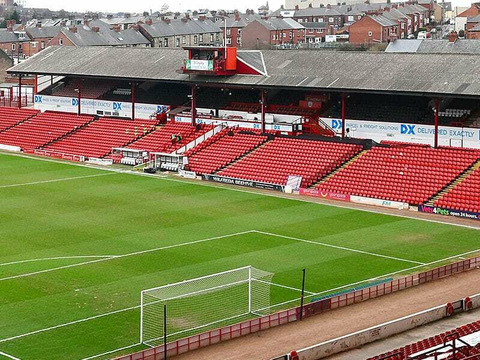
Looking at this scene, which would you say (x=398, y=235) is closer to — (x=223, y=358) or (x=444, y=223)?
(x=444, y=223)

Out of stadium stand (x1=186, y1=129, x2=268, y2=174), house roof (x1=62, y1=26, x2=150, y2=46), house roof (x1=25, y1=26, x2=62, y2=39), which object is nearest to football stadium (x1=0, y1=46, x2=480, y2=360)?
stadium stand (x1=186, y1=129, x2=268, y2=174)

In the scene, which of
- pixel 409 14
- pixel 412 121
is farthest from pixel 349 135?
pixel 409 14

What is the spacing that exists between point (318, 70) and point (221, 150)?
9240 mm

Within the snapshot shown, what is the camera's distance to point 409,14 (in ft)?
592

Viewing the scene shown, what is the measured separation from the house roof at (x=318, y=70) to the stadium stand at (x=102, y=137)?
4303 millimetres

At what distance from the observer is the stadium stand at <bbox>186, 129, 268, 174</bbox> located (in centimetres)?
6712

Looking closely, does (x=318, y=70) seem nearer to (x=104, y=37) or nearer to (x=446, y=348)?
(x=446, y=348)

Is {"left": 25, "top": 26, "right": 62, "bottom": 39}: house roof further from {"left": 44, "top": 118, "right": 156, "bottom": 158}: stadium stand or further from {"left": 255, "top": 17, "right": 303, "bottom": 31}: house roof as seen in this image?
{"left": 44, "top": 118, "right": 156, "bottom": 158}: stadium stand

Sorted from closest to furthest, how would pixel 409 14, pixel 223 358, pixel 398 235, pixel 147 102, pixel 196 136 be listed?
pixel 223 358 < pixel 398 235 < pixel 196 136 < pixel 147 102 < pixel 409 14

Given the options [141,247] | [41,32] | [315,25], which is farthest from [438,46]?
[315,25]

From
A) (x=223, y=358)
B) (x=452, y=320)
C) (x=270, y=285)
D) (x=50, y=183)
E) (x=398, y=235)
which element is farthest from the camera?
(x=50, y=183)

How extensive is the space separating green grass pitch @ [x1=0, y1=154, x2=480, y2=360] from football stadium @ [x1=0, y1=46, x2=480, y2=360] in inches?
5.7

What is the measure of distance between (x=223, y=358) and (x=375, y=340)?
18.2ft

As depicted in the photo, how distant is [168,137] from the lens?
73750 millimetres
